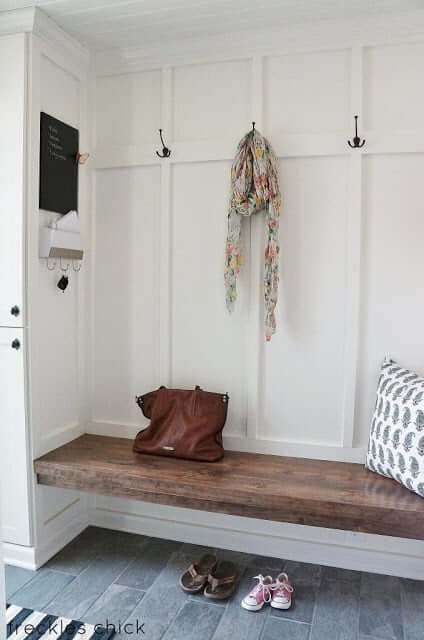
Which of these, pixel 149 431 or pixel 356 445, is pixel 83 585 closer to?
pixel 149 431

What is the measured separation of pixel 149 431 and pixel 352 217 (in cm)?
143

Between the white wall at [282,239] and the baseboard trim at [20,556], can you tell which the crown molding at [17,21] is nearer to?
the white wall at [282,239]

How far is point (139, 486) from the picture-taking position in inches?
92.7

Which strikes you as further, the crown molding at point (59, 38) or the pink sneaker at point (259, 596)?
the crown molding at point (59, 38)

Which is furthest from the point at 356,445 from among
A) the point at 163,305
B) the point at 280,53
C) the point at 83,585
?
the point at 280,53

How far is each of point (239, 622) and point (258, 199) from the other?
6.02ft

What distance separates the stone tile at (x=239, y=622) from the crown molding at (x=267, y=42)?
8.29ft

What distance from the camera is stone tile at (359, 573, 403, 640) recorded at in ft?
6.90

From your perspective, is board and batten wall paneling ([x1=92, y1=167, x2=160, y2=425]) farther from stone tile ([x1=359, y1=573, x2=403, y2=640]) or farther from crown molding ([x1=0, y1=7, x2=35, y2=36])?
stone tile ([x1=359, y1=573, x2=403, y2=640])

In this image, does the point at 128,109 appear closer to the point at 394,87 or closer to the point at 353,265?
the point at 394,87

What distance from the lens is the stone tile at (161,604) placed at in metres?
2.10

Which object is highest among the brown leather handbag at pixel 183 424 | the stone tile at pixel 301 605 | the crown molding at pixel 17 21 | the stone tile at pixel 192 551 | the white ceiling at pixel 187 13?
the white ceiling at pixel 187 13

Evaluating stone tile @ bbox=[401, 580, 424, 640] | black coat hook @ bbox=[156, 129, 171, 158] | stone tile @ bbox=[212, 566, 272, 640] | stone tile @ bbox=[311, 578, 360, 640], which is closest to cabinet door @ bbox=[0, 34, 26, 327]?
black coat hook @ bbox=[156, 129, 171, 158]

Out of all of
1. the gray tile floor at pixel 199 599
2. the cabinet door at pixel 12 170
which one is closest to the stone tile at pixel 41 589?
the gray tile floor at pixel 199 599
